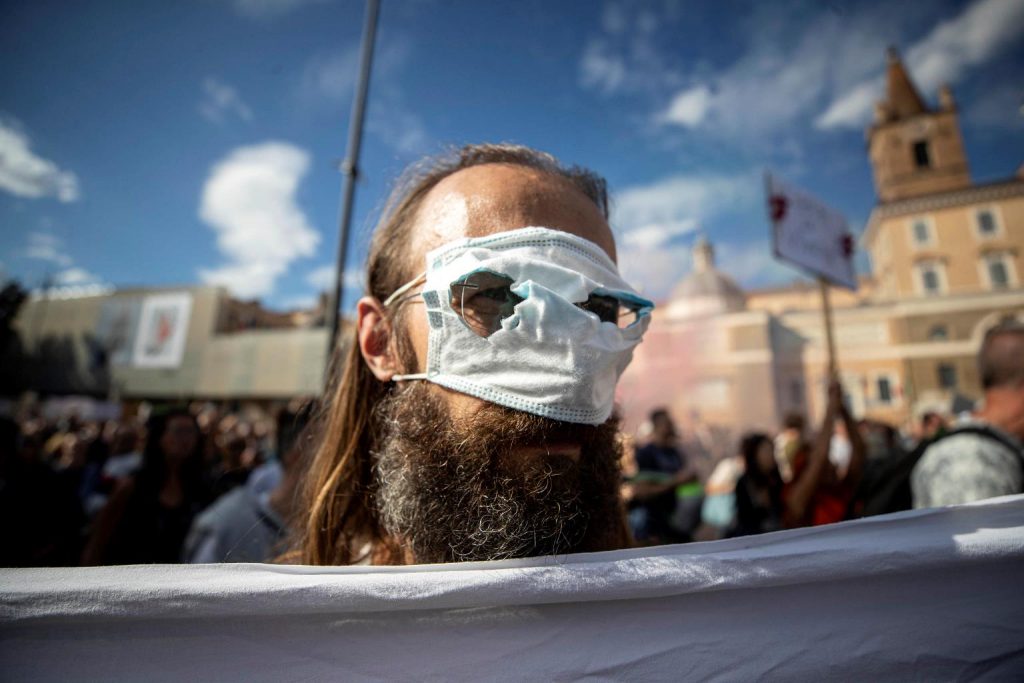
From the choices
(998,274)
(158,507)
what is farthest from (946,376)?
(158,507)

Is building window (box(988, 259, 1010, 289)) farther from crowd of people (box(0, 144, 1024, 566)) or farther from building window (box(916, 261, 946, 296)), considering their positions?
crowd of people (box(0, 144, 1024, 566))

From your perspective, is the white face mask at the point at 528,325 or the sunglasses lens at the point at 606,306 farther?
the sunglasses lens at the point at 606,306

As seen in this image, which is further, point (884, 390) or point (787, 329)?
point (787, 329)

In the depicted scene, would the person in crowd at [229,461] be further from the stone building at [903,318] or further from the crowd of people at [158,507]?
the stone building at [903,318]

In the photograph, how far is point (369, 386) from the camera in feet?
5.43

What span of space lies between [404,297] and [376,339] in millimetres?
184

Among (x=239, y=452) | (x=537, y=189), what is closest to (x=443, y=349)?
(x=537, y=189)

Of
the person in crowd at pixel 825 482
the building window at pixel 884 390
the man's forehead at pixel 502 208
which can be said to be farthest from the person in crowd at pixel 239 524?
the building window at pixel 884 390

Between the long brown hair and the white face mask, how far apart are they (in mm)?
221

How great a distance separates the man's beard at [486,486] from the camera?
1198 millimetres

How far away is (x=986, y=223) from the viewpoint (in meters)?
34.8

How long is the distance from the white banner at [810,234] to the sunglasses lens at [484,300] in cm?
338

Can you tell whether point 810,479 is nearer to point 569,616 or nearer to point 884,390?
point 569,616

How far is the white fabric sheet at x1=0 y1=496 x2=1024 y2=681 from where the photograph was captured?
0.86 m
